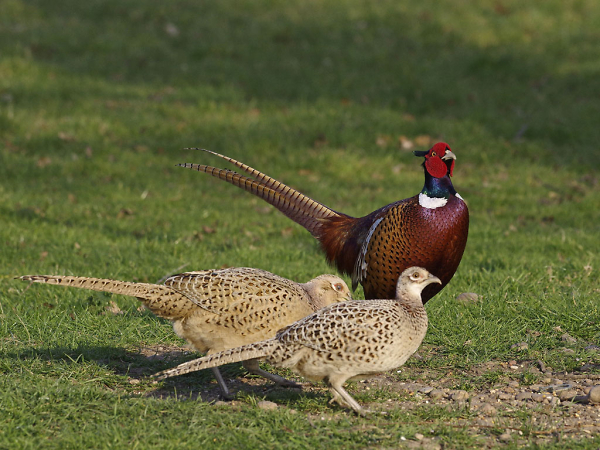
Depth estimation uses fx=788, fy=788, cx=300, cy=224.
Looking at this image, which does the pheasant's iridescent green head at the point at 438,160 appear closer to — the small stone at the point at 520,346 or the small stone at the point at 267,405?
the small stone at the point at 520,346

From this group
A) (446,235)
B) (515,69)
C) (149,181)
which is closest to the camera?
(446,235)

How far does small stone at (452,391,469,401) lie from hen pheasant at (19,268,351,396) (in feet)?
3.34

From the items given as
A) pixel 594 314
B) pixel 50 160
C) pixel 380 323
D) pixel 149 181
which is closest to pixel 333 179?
pixel 149 181

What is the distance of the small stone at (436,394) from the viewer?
184 inches

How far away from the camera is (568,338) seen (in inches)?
218

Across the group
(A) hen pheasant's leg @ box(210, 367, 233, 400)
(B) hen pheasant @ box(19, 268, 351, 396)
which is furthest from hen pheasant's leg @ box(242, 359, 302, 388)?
(A) hen pheasant's leg @ box(210, 367, 233, 400)

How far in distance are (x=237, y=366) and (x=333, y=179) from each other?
593 cm

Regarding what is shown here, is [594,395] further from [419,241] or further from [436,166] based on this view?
[436,166]

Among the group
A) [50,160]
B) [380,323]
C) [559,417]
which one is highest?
[380,323]

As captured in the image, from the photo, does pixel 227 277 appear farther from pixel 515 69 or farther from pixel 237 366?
pixel 515 69

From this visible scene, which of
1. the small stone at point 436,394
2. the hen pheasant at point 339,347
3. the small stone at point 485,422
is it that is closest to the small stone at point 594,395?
the small stone at point 485,422

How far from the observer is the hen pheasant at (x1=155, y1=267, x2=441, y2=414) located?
433cm

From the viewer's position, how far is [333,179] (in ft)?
36.0

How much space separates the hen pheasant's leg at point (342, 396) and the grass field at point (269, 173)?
7 cm
